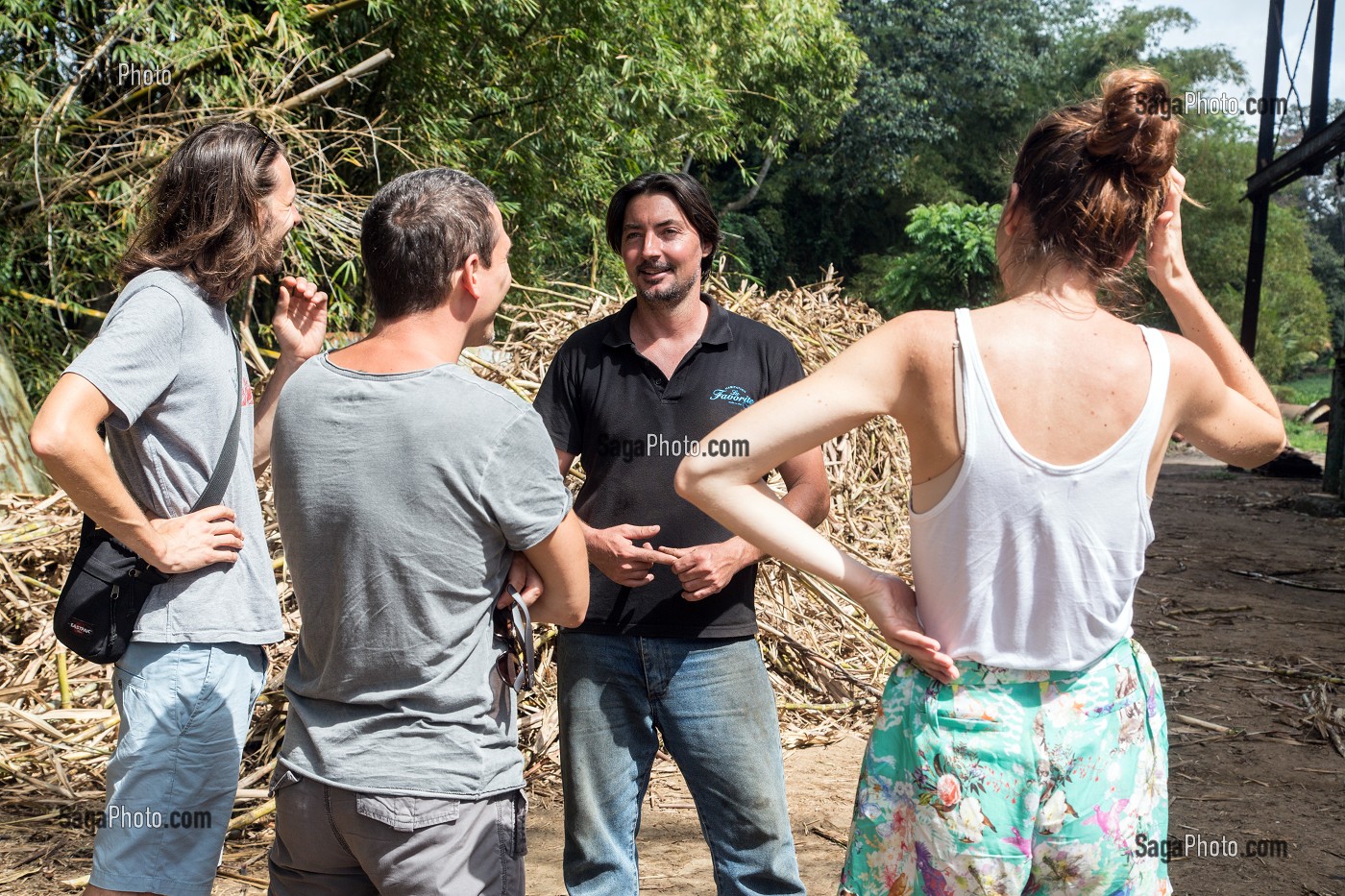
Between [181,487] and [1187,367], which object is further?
[181,487]

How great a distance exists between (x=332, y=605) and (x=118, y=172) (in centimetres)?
652

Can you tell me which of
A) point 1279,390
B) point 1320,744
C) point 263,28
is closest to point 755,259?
point 1279,390

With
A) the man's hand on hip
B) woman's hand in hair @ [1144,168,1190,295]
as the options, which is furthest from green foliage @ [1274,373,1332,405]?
the man's hand on hip

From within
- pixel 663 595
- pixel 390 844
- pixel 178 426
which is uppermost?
pixel 178 426

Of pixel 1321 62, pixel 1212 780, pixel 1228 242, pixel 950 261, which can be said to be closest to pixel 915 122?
pixel 950 261

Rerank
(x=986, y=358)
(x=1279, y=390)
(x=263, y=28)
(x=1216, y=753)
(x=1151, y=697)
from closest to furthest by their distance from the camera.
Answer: (x=986, y=358) → (x=1151, y=697) → (x=1216, y=753) → (x=263, y=28) → (x=1279, y=390)

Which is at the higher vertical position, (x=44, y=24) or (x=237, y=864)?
(x=44, y=24)

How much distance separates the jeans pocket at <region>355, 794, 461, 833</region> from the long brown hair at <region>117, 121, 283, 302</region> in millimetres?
1147

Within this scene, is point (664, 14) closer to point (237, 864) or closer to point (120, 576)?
point (237, 864)

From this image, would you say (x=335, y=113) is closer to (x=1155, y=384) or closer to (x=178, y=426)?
(x=178, y=426)

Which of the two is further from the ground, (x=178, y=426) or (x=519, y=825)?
(x=178, y=426)

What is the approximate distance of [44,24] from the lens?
7.14 meters

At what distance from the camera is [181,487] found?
2318 mm

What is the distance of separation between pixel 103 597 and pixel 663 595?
1.20 m
